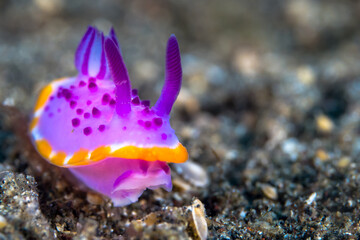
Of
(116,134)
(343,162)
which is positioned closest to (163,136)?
(116,134)

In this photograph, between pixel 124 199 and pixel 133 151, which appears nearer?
pixel 133 151

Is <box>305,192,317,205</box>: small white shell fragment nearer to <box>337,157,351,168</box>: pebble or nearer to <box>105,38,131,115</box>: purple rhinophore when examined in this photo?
<box>337,157,351,168</box>: pebble

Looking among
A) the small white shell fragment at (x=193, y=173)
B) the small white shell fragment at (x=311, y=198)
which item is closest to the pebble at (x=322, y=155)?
the small white shell fragment at (x=311, y=198)

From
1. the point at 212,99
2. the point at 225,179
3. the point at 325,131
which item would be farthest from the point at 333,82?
the point at 225,179

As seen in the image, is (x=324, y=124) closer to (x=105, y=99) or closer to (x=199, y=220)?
(x=199, y=220)

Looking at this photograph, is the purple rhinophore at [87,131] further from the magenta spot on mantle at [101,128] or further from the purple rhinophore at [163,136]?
the purple rhinophore at [163,136]

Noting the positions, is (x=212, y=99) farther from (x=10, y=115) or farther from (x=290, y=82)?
(x=10, y=115)

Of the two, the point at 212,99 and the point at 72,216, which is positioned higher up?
the point at 212,99
